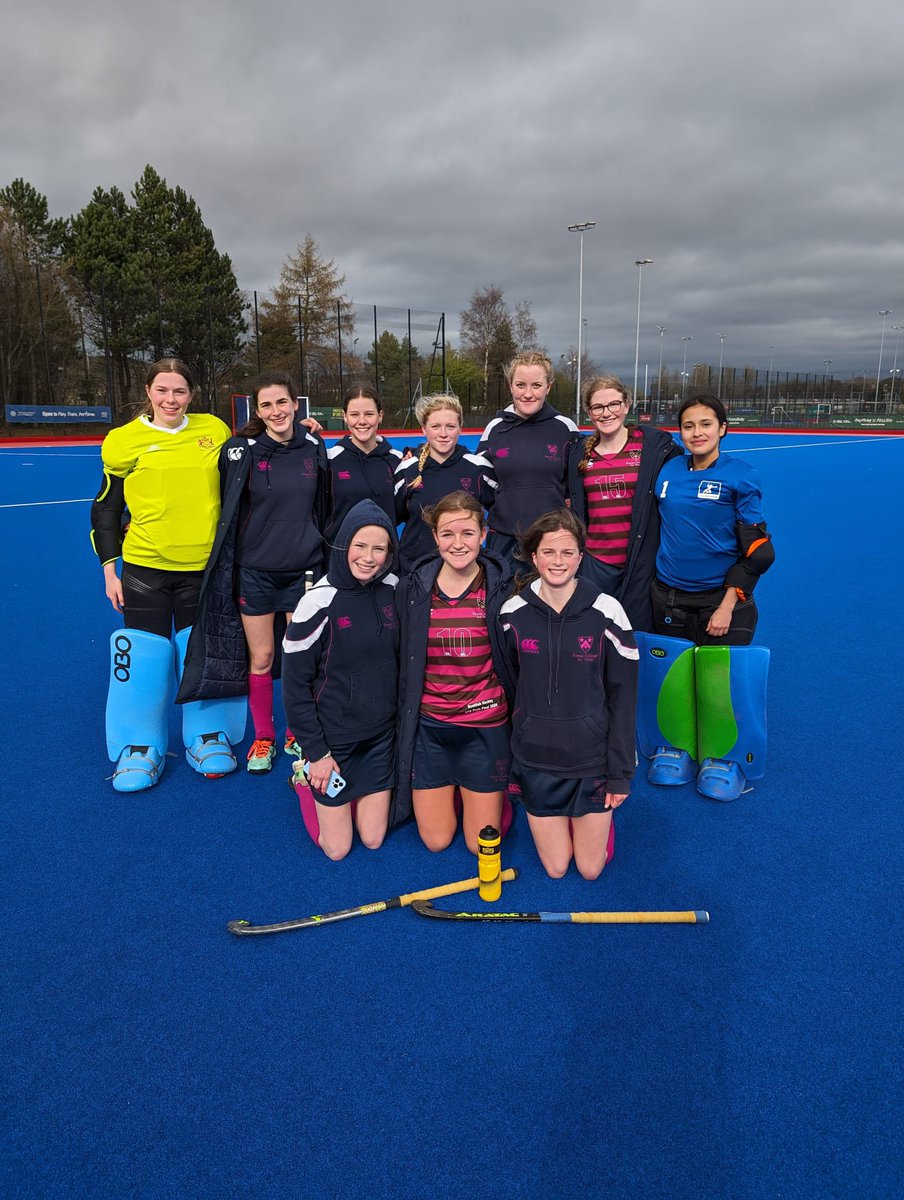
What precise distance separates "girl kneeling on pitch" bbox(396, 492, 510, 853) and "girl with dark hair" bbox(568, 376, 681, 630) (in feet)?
2.31

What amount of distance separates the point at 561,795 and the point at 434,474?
→ 1807 millimetres

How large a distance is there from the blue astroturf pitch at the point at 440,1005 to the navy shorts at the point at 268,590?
844 millimetres

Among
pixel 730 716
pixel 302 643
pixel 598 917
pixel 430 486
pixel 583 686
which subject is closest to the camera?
pixel 598 917

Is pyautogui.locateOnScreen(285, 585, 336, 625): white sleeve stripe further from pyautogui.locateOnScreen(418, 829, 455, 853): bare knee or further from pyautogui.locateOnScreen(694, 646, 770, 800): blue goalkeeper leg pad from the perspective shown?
pyautogui.locateOnScreen(694, 646, 770, 800): blue goalkeeper leg pad

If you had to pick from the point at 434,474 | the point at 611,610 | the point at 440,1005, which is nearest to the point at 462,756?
the point at 611,610

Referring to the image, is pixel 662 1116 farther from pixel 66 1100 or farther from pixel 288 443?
pixel 288 443

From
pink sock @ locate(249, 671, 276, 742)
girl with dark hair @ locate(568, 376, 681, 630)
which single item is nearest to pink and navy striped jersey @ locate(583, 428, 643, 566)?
girl with dark hair @ locate(568, 376, 681, 630)

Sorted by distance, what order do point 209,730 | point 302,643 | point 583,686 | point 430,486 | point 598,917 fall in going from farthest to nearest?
1. point 430,486
2. point 209,730
3. point 302,643
4. point 583,686
5. point 598,917

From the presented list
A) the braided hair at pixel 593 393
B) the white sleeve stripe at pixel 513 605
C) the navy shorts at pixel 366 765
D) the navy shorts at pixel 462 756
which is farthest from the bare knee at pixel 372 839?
the braided hair at pixel 593 393

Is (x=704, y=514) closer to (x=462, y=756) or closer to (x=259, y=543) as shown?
(x=462, y=756)

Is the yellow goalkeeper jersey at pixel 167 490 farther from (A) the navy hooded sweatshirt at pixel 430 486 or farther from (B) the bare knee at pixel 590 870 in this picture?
(B) the bare knee at pixel 590 870

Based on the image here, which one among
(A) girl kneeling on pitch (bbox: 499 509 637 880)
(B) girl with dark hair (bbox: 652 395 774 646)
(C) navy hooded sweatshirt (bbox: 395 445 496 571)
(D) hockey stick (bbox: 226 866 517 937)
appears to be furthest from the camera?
(C) navy hooded sweatshirt (bbox: 395 445 496 571)

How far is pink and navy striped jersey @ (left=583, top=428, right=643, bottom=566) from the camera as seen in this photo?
3479mm

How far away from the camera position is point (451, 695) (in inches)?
116
